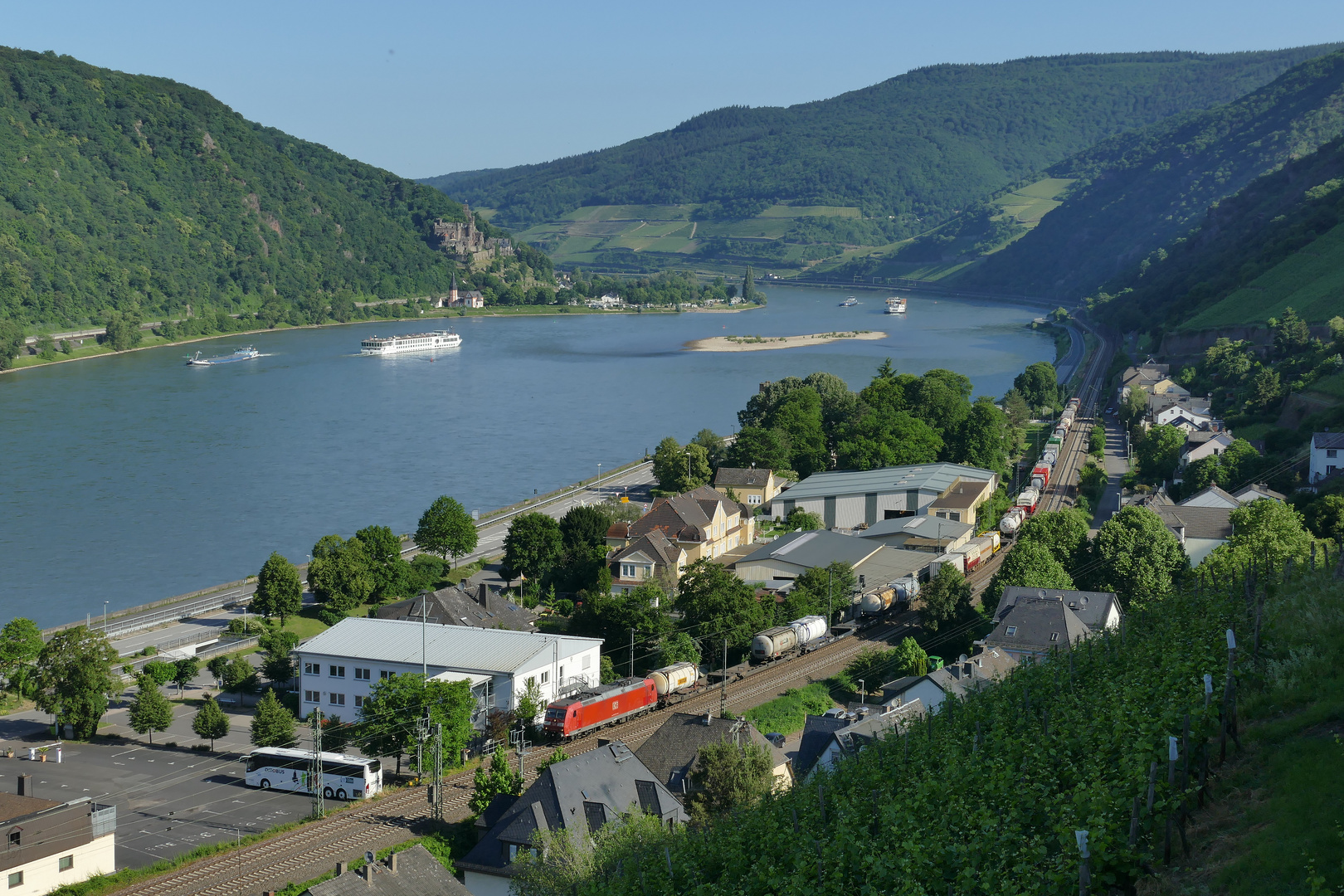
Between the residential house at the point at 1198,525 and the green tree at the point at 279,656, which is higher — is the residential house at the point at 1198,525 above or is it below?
above

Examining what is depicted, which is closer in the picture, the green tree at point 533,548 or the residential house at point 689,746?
the residential house at point 689,746

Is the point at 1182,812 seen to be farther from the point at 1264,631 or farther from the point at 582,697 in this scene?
the point at 582,697

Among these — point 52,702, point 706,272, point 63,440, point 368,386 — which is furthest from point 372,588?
point 706,272

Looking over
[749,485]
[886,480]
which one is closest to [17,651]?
[749,485]

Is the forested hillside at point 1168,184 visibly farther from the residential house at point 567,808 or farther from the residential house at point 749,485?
the residential house at point 567,808

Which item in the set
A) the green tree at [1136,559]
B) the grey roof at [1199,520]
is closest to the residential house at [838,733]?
the green tree at [1136,559]

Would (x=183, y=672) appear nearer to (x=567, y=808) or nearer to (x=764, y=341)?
(x=567, y=808)

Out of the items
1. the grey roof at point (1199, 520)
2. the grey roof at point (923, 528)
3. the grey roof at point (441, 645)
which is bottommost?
the grey roof at point (923, 528)
